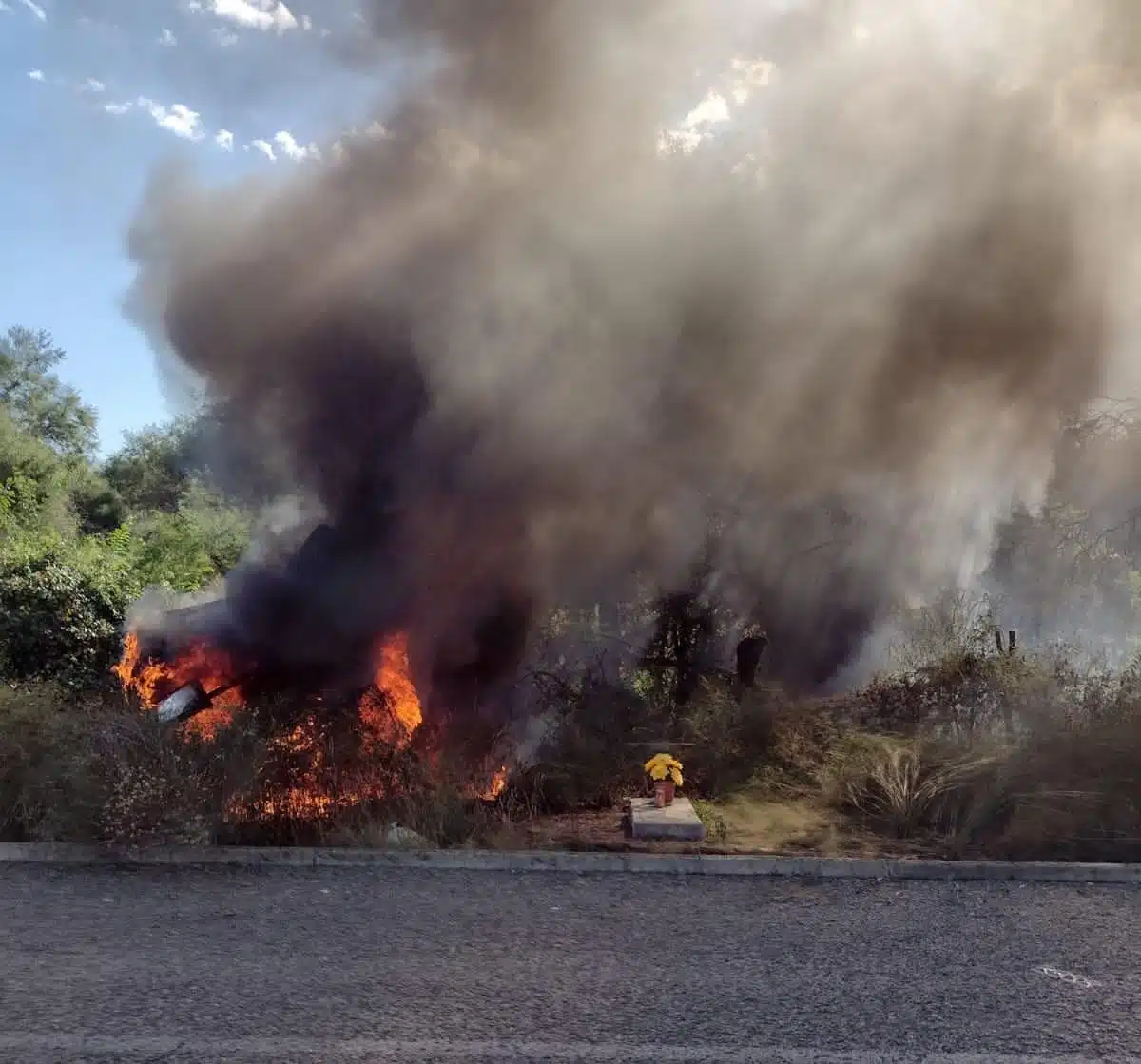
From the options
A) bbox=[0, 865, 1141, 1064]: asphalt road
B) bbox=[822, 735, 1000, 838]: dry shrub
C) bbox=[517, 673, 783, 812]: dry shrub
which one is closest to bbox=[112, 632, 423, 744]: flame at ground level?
bbox=[517, 673, 783, 812]: dry shrub

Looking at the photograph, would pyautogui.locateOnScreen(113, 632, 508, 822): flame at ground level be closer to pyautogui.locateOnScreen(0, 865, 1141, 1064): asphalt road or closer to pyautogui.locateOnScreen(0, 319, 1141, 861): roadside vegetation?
pyautogui.locateOnScreen(0, 319, 1141, 861): roadside vegetation

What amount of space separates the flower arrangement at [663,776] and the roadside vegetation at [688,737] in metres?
0.42

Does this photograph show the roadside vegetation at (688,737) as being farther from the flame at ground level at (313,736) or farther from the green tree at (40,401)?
the green tree at (40,401)

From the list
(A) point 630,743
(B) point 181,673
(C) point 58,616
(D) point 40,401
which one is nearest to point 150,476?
(D) point 40,401

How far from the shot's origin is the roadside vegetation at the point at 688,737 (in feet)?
21.9

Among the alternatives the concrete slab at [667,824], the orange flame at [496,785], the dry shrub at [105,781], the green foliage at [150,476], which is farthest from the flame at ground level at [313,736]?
the green foliage at [150,476]

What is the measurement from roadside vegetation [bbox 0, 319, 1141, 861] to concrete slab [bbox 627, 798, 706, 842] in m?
0.22

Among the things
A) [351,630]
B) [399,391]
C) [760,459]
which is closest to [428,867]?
[351,630]

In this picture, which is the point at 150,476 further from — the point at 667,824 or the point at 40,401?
the point at 667,824

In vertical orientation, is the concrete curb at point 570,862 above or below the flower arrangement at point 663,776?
below

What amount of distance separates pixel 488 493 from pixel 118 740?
4.99 metres

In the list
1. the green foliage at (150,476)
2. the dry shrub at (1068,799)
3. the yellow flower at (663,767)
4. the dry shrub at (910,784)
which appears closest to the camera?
the dry shrub at (1068,799)

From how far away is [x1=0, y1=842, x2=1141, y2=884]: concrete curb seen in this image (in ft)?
20.3

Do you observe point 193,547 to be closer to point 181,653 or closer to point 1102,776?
point 181,653
